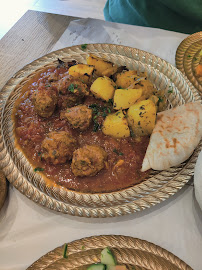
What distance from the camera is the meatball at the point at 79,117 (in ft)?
6.82

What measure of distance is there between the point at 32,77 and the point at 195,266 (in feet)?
7.11

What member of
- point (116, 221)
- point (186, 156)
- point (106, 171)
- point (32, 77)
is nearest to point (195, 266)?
point (116, 221)

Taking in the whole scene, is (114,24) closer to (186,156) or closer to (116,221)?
(186,156)

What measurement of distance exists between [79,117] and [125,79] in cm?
56

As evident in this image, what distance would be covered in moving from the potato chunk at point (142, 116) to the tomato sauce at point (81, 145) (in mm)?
107

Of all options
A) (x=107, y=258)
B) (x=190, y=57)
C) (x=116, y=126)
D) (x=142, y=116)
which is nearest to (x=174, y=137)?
(x=142, y=116)

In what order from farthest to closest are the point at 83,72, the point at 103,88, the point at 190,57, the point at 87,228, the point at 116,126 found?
the point at 190,57 < the point at 83,72 < the point at 103,88 < the point at 116,126 < the point at 87,228

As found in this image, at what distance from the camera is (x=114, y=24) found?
3389mm

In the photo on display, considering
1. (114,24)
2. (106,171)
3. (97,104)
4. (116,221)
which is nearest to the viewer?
(116,221)

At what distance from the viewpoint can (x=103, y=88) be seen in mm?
2172

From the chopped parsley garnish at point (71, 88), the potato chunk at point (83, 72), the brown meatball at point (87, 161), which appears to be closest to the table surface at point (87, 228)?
the brown meatball at point (87, 161)

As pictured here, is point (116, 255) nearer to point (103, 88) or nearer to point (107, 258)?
point (107, 258)

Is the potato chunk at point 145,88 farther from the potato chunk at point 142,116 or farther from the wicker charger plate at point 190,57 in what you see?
the wicker charger plate at point 190,57

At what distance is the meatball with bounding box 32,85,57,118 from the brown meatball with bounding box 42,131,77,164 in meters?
0.28
